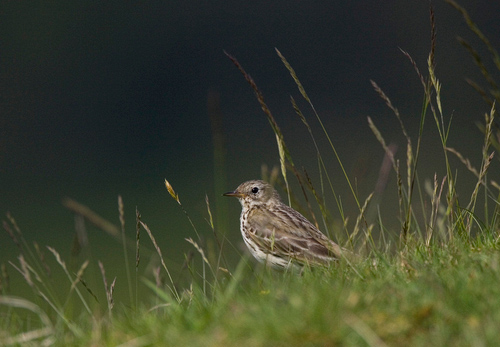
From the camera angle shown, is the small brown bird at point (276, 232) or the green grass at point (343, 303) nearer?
the green grass at point (343, 303)

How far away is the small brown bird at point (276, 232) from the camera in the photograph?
257 inches

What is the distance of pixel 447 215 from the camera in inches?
213

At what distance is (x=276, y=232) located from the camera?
23.0ft

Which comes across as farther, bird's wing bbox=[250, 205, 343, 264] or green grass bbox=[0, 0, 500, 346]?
bird's wing bbox=[250, 205, 343, 264]

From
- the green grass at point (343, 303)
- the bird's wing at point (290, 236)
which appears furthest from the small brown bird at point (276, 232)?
the green grass at point (343, 303)

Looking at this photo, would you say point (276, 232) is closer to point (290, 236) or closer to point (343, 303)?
point (290, 236)

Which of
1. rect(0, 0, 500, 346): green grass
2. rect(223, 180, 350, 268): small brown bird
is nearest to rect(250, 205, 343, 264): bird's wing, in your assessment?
rect(223, 180, 350, 268): small brown bird

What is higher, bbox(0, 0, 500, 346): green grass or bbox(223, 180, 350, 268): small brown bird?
bbox(0, 0, 500, 346): green grass

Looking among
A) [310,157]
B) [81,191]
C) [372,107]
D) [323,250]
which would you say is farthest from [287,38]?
[323,250]

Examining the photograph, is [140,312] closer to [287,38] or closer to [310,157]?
[310,157]

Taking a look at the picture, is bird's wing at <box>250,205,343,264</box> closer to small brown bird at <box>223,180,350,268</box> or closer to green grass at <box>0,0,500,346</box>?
small brown bird at <box>223,180,350,268</box>

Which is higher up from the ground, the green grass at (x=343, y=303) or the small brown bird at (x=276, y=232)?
the green grass at (x=343, y=303)

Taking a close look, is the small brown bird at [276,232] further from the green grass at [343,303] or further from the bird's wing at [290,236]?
the green grass at [343,303]

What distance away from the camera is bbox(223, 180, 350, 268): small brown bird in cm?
654
